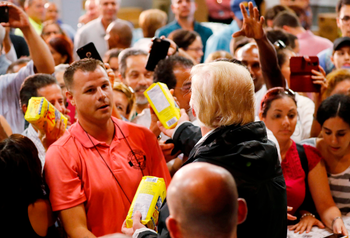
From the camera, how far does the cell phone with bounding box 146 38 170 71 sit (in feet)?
9.59

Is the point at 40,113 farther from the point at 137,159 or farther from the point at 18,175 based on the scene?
the point at 137,159

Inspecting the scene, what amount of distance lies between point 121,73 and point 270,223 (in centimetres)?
259

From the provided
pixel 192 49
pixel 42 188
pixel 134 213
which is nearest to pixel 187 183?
pixel 134 213

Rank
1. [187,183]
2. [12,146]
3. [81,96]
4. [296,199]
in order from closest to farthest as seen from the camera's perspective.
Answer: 1. [187,183]
2. [12,146]
3. [81,96]
4. [296,199]

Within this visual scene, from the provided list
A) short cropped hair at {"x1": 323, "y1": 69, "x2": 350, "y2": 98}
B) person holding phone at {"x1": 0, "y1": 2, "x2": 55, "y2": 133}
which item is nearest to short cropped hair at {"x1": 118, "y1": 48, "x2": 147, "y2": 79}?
person holding phone at {"x1": 0, "y1": 2, "x2": 55, "y2": 133}

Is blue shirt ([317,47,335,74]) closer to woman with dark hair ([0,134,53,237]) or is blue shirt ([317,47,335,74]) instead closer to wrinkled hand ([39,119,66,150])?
wrinkled hand ([39,119,66,150])

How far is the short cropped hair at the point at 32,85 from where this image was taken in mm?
2803

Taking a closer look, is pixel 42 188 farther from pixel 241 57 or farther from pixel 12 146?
pixel 241 57

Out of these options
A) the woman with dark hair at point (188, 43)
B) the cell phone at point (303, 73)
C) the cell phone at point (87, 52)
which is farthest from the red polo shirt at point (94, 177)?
the woman with dark hair at point (188, 43)

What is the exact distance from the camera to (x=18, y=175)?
1.86m

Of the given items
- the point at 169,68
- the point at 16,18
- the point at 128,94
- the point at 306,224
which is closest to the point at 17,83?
the point at 16,18

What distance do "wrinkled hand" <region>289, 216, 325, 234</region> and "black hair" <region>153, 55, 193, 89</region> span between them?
1.21 meters

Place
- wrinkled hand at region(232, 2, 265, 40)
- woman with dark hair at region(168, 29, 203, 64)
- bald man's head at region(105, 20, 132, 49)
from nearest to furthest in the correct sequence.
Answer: wrinkled hand at region(232, 2, 265, 40) → woman with dark hair at region(168, 29, 203, 64) → bald man's head at region(105, 20, 132, 49)

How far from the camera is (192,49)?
457cm
